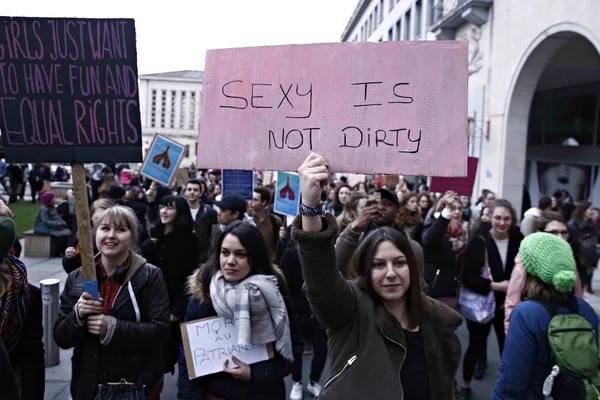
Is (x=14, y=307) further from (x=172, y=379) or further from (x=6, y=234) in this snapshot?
(x=172, y=379)

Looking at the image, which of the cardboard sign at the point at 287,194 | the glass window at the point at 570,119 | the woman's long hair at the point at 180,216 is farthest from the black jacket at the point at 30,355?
the glass window at the point at 570,119

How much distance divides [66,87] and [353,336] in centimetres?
170

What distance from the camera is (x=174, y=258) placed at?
497 centimetres

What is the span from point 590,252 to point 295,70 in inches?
320

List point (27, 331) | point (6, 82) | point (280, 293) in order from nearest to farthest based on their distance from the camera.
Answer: point (6, 82) < point (27, 331) < point (280, 293)

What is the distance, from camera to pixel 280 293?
3.21m

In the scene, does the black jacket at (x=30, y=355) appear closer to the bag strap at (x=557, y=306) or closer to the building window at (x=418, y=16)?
the bag strap at (x=557, y=306)

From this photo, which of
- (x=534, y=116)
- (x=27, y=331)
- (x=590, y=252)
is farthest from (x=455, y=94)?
(x=534, y=116)

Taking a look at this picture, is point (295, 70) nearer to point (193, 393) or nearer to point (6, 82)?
point (6, 82)

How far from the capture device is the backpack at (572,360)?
2531 millimetres

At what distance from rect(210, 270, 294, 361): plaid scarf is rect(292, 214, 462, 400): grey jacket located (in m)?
0.90

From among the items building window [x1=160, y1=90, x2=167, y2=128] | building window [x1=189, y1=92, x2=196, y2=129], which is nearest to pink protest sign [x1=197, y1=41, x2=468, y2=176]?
building window [x1=160, y1=90, x2=167, y2=128]

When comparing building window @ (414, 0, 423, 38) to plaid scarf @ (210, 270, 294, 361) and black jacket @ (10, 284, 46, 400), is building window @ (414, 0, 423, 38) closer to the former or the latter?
plaid scarf @ (210, 270, 294, 361)

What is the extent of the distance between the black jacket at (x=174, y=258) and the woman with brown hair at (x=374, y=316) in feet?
9.29
